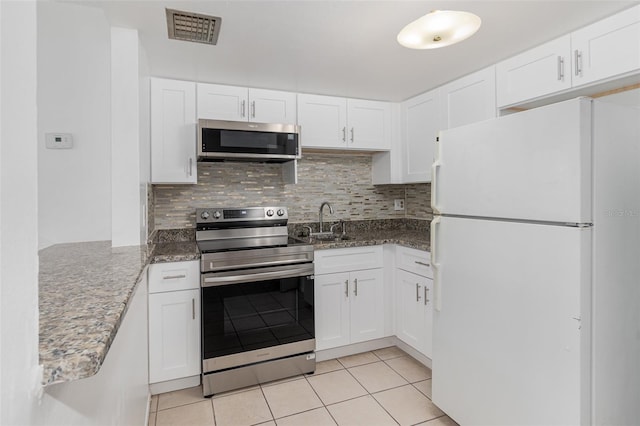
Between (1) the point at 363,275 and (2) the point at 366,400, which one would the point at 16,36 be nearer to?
(2) the point at 366,400

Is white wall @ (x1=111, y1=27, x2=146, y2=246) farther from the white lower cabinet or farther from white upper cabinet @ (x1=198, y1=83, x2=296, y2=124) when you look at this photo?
the white lower cabinet

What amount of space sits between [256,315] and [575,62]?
2366mm

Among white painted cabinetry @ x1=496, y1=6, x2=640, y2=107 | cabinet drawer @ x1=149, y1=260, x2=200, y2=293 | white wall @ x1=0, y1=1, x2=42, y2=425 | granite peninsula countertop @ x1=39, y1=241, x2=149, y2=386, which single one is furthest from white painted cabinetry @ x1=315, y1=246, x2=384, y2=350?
white wall @ x1=0, y1=1, x2=42, y2=425

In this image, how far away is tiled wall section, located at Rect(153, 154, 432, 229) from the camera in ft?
9.29

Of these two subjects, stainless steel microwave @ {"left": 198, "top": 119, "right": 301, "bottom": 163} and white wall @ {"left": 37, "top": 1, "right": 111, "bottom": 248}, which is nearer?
white wall @ {"left": 37, "top": 1, "right": 111, "bottom": 248}

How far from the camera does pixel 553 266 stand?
1.38m

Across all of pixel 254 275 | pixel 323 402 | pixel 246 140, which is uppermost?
pixel 246 140

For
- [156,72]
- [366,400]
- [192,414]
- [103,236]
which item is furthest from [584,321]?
[156,72]

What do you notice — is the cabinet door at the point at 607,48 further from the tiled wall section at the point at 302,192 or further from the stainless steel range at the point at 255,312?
the stainless steel range at the point at 255,312

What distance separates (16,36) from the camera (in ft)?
1.60

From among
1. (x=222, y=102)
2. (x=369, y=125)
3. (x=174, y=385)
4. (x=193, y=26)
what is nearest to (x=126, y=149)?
(x=193, y=26)

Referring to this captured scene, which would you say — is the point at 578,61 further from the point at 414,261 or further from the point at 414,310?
the point at 414,310

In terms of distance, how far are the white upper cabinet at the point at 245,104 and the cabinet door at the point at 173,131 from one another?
10cm

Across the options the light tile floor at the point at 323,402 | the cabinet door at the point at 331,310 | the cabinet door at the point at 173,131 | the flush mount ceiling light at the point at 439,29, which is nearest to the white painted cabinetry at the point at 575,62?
the flush mount ceiling light at the point at 439,29
